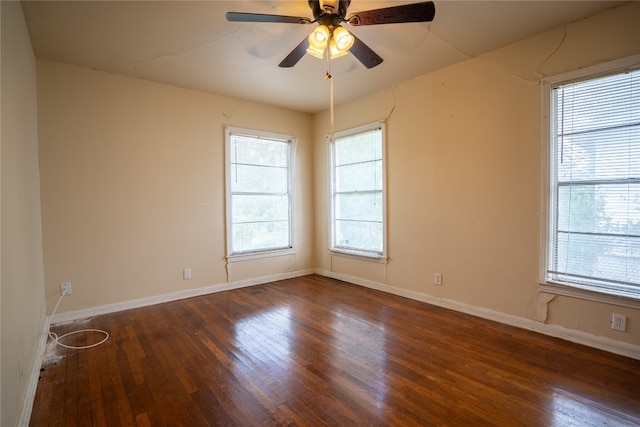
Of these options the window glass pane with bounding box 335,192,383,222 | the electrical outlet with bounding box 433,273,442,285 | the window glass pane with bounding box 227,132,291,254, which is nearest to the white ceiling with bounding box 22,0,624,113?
the window glass pane with bounding box 227,132,291,254

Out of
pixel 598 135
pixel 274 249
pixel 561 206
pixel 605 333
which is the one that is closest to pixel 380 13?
pixel 598 135

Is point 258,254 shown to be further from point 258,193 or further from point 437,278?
point 437,278

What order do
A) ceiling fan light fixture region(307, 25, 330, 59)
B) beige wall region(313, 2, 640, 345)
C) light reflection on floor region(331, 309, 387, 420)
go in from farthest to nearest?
beige wall region(313, 2, 640, 345) < ceiling fan light fixture region(307, 25, 330, 59) < light reflection on floor region(331, 309, 387, 420)

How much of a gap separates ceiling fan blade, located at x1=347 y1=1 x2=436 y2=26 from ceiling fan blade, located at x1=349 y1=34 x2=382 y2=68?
0.60 feet

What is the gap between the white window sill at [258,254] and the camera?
14.1 ft

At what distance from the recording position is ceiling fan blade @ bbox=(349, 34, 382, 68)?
7.29 ft

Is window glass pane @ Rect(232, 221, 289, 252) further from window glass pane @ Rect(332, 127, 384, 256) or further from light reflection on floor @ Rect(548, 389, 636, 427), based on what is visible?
light reflection on floor @ Rect(548, 389, 636, 427)

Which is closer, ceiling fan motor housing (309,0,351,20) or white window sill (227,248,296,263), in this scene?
ceiling fan motor housing (309,0,351,20)

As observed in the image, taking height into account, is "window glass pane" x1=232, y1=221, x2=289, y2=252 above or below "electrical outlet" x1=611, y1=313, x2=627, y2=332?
above

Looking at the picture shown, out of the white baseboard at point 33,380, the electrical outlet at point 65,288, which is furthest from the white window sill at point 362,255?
the white baseboard at point 33,380

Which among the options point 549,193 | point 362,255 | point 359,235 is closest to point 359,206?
point 359,235

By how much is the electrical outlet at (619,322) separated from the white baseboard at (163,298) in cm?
367

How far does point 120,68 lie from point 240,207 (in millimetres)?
2075

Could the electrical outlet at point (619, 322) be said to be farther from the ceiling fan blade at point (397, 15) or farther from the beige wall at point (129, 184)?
the beige wall at point (129, 184)
